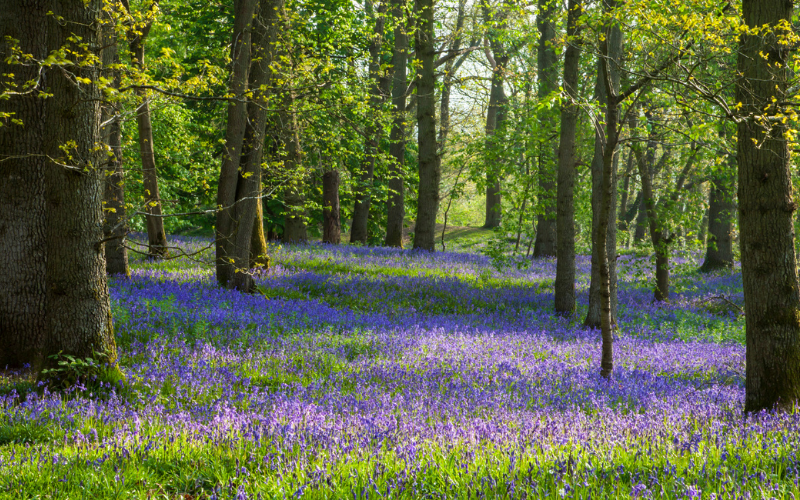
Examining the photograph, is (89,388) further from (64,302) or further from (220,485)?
(220,485)

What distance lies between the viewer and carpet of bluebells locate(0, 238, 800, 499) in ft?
10.8

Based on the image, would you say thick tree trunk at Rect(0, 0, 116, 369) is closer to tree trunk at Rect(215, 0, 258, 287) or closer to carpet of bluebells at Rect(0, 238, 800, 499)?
carpet of bluebells at Rect(0, 238, 800, 499)

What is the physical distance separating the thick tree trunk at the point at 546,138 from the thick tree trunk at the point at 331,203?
7.50m

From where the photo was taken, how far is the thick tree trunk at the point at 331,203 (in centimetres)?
2061

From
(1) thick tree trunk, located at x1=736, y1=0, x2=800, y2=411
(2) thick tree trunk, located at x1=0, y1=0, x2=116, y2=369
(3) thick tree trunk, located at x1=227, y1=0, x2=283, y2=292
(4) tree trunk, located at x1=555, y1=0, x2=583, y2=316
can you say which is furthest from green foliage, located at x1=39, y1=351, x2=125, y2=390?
(4) tree trunk, located at x1=555, y1=0, x2=583, y2=316

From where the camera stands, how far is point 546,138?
12789mm

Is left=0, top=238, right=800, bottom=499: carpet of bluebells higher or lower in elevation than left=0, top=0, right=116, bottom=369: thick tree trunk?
lower

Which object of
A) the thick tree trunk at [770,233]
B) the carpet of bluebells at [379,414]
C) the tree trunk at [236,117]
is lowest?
the carpet of bluebells at [379,414]

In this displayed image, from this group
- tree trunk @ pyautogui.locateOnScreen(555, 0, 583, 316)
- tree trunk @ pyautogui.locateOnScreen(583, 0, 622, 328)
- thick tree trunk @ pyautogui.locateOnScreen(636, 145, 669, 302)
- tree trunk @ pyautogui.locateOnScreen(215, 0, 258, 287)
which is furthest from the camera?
thick tree trunk @ pyautogui.locateOnScreen(636, 145, 669, 302)

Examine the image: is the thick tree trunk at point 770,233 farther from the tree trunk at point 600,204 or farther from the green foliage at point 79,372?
the green foliage at point 79,372

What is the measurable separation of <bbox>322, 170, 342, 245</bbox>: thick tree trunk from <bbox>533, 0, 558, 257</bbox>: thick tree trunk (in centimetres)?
750

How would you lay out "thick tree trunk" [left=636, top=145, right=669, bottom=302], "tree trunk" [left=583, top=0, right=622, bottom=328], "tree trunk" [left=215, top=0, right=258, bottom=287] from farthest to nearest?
1. "thick tree trunk" [left=636, top=145, right=669, bottom=302]
2. "tree trunk" [left=215, top=0, right=258, bottom=287]
3. "tree trunk" [left=583, top=0, right=622, bottom=328]

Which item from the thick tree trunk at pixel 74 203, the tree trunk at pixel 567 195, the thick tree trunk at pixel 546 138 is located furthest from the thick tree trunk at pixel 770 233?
the tree trunk at pixel 567 195

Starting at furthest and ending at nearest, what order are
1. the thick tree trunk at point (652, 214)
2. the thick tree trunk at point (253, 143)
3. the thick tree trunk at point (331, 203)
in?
the thick tree trunk at point (331, 203) → the thick tree trunk at point (652, 214) → the thick tree trunk at point (253, 143)
